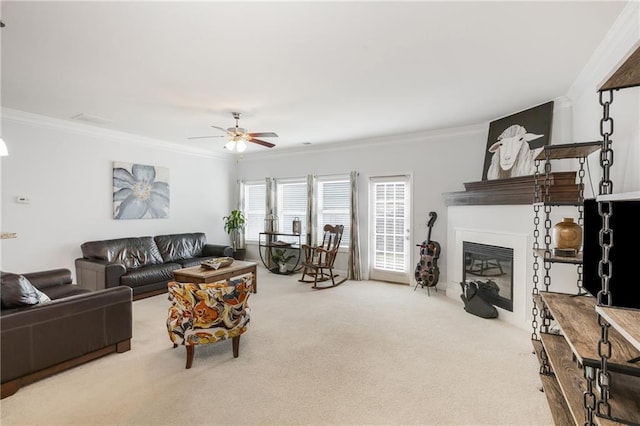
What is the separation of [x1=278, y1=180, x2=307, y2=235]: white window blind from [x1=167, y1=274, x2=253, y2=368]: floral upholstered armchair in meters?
3.98

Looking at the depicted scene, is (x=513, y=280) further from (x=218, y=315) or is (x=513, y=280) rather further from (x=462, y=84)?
(x=218, y=315)

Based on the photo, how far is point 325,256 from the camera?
596cm

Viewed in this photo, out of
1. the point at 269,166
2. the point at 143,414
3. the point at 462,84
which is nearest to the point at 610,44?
the point at 462,84

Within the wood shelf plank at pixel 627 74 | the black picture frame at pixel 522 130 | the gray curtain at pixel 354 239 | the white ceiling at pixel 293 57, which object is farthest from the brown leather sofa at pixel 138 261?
the wood shelf plank at pixel 627 74

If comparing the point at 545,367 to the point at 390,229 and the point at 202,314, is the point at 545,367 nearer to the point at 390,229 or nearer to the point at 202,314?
the point at 202,314

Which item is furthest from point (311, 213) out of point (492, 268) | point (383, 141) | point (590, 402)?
point (590, 402)

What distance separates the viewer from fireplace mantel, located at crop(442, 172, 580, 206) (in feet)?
8.75

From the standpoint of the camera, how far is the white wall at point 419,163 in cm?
498

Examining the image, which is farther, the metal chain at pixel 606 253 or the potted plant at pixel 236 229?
the potted plant at pixel 236 229

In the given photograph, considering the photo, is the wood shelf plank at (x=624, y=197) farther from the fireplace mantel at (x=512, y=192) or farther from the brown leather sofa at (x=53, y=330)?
the brown leather sofa at (x=53, y=330)

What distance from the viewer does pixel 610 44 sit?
2.39m

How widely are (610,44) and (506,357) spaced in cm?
271

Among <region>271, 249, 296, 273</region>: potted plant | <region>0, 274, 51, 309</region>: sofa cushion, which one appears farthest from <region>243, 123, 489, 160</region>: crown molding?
<region>0, 274, 51, 309</region>: sofa cushion

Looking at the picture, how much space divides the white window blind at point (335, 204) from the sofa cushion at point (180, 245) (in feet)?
8.07
